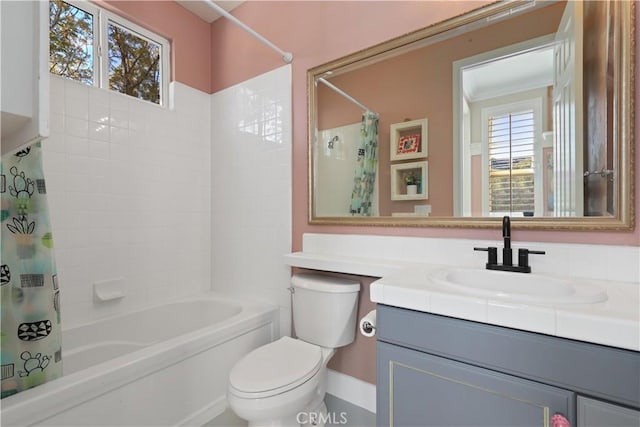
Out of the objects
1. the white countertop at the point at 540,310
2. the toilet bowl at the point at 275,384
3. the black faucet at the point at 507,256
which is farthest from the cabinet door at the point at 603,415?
the toilet bowl at the point at 275,384

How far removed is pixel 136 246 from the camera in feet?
6.82

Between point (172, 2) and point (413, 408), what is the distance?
2866 millimetres

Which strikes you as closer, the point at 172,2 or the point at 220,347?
the point at 220,347

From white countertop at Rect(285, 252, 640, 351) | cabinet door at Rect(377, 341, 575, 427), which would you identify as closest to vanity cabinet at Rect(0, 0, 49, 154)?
white countertop at Rect(285, 252, 640, 351)

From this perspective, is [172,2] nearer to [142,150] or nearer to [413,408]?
[142,150]

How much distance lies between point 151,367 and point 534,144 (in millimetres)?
1899

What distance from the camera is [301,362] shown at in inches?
56.7

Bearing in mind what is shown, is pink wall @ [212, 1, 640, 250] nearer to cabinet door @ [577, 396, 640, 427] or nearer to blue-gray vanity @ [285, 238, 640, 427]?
blue-gray vanity @ [285, 238, 640, 427]

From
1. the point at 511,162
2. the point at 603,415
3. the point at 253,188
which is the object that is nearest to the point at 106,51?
the point at 253,188

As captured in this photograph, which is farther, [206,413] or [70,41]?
[70,41]

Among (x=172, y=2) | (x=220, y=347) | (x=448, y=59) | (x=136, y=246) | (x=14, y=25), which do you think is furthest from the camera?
(x=172, y=2)

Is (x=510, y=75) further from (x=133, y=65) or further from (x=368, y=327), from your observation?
(x=133, y=65)

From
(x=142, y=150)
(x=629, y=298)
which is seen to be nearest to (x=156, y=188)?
(x=142, y=150)

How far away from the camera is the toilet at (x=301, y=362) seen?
49.1 inches
